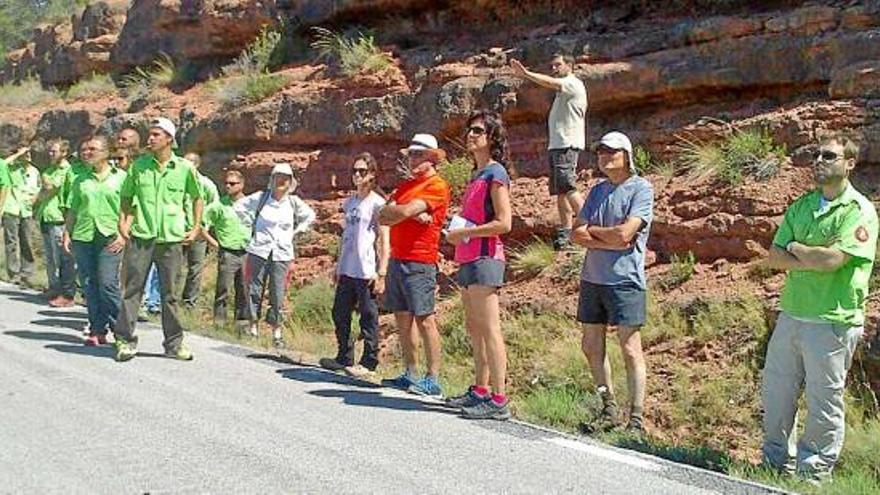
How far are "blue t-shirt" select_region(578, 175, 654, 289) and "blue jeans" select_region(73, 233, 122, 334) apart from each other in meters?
4.80

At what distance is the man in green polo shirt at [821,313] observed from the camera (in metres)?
5.48

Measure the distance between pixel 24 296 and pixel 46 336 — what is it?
12.5 feet

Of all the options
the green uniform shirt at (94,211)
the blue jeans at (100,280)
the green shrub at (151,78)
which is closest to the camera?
the blue jeans at (100,280)

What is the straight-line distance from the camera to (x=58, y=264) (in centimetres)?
1293

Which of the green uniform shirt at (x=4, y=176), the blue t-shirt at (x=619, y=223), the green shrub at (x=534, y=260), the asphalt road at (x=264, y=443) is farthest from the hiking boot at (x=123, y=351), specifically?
the green uniform shirt at (x=4, y=176)

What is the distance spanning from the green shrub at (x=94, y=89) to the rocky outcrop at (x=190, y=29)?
0.49 meters

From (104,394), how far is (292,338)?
12.3 ft

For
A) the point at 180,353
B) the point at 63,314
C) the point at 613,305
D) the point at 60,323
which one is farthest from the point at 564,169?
the point at 63,314

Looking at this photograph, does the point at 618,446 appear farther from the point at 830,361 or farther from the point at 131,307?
the point at 131,307

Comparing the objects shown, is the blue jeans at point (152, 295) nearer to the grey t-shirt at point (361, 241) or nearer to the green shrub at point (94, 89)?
the grey t-shirt at point (361, 241)

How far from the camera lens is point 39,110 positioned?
22031 mm

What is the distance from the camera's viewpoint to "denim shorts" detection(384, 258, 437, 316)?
7.63 metres

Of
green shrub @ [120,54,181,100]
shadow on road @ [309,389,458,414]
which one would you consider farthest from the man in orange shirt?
green shrub @ [120,54,181,100]

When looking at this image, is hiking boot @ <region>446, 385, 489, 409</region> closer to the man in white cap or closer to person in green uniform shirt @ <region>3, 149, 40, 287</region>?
the man in white cap
